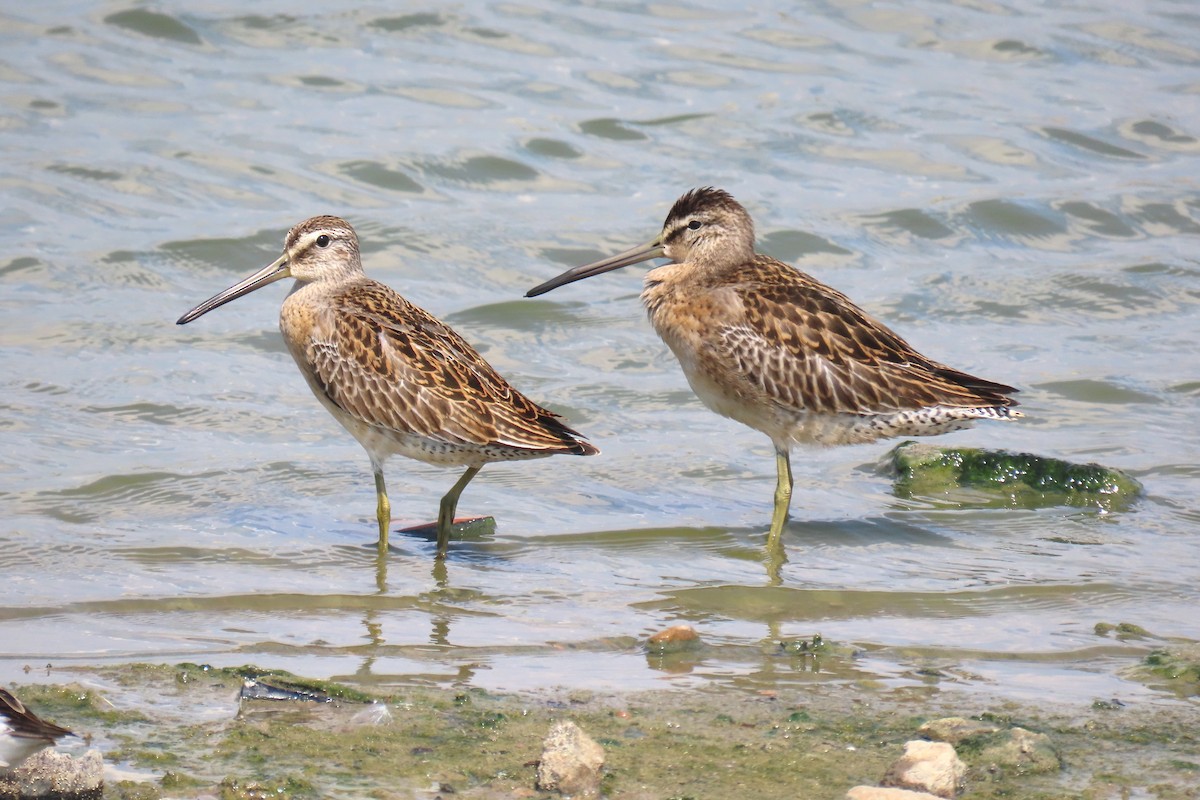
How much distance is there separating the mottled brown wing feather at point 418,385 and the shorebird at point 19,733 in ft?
10.6

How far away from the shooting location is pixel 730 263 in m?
8.05

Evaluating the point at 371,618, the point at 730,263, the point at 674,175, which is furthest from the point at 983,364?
the point at 371,618

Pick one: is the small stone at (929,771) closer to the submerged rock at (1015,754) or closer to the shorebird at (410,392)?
the submerged rock at (1015,754)

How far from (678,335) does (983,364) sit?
3050 millimetres

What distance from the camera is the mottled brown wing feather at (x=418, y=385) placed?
23.2 feet

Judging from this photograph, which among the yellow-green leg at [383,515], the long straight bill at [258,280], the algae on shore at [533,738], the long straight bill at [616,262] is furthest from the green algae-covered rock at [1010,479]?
the long straight bill at [258,280]

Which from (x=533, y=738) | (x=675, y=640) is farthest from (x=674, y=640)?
(x=533, y=738)

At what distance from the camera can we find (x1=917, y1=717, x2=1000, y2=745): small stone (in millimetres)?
4676

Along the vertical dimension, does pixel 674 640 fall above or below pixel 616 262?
below

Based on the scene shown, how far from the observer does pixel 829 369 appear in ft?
24.9

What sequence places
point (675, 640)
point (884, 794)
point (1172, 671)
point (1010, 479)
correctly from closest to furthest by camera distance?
point (884, 794) < point (1172, 671) < point (675, 640) < point (1010, 479)

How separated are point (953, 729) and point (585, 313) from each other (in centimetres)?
647

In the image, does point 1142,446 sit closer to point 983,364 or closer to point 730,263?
point 983,364

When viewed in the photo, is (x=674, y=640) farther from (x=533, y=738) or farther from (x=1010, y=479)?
(x=1010, y=479)
